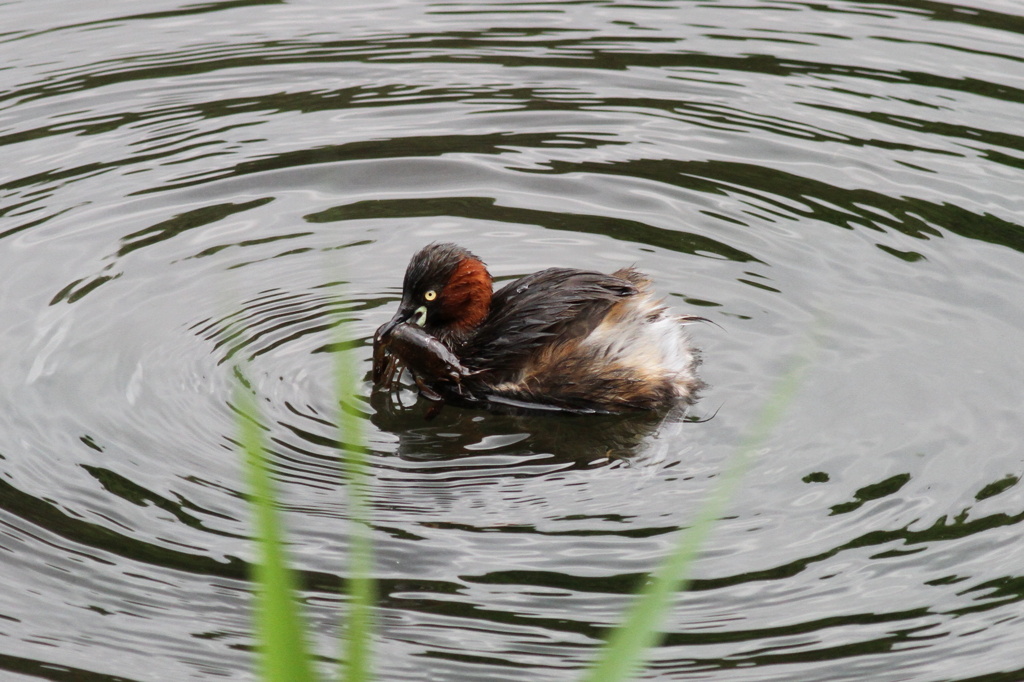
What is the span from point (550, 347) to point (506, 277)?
103 centimetres

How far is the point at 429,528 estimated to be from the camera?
445 cm

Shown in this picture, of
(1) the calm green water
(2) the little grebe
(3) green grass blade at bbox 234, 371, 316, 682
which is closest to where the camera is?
(3) green grass blade at bbox 234, 371, 316, 682

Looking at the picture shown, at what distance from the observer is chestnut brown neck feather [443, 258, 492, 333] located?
5566mm

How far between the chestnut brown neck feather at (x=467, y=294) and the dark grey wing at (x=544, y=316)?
A: 16 centimetres

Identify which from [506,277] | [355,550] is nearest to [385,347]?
[506,277]

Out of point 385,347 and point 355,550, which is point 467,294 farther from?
point 355,550

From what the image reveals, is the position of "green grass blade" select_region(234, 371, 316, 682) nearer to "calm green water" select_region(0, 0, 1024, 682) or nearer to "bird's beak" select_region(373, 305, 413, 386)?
"calm green water" select_region(0, 0, 1024, 682)

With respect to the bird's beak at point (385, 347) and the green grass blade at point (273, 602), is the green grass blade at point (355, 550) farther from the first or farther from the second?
the bird's beak at point (385, 347)

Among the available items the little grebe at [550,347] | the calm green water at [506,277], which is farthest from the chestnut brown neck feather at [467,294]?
the calm green water at [506,277]

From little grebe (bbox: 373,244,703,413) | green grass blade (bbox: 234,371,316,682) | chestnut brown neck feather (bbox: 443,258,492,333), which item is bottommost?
green grass blade (bbox: 234,371,316,682)

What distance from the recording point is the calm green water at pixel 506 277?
4.02 meters

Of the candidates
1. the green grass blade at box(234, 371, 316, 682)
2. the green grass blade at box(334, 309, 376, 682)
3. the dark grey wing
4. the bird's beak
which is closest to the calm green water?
the bird's beak

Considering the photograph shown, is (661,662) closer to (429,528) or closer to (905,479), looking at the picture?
(429,528)

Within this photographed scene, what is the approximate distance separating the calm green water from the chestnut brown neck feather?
0.45 m
